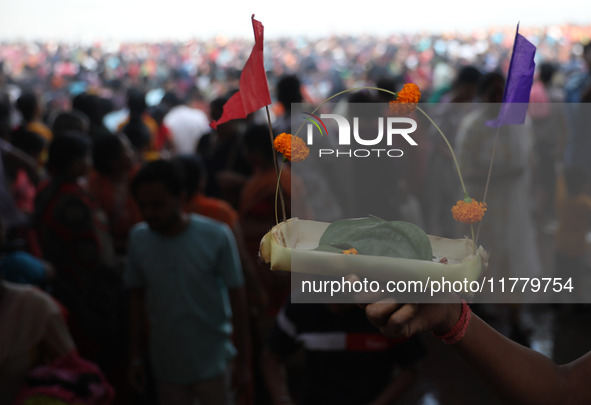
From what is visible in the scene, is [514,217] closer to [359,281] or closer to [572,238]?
[572,238]

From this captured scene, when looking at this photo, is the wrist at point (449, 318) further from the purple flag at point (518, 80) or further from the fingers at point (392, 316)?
the purple flag at point (518, 80)

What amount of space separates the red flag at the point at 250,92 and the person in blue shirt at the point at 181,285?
138 centimetres

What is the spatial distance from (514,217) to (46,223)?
2.51 meters

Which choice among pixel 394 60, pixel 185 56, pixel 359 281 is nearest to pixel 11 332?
pixel 359 281

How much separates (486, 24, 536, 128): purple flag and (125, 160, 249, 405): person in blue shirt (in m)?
1.51

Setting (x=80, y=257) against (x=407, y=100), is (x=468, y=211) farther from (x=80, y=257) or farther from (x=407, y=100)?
(x=80, y=257)

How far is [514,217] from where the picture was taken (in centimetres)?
359

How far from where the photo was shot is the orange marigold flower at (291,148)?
2.73ft

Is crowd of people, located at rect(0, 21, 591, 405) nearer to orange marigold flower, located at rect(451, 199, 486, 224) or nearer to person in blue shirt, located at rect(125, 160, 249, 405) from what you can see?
person in blue shirt, located at rect(125, 160, 249, 405)

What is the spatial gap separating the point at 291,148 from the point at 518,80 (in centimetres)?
33

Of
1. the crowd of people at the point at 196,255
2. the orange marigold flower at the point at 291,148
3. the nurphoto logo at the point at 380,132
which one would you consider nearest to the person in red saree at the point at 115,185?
the crowd of people at the point at 196,255

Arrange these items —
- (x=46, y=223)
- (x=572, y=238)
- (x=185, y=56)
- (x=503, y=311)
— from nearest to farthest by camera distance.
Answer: (x=46, y=223) → (x=503, y=311) → (x=572, y=238) → (x=185, y=56)

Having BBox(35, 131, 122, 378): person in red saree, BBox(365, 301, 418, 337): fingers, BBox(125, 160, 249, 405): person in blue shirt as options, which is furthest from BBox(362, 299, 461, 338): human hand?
BBox(35, 131, 122, 378): person in red saree

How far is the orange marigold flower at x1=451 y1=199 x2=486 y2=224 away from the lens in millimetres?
819
